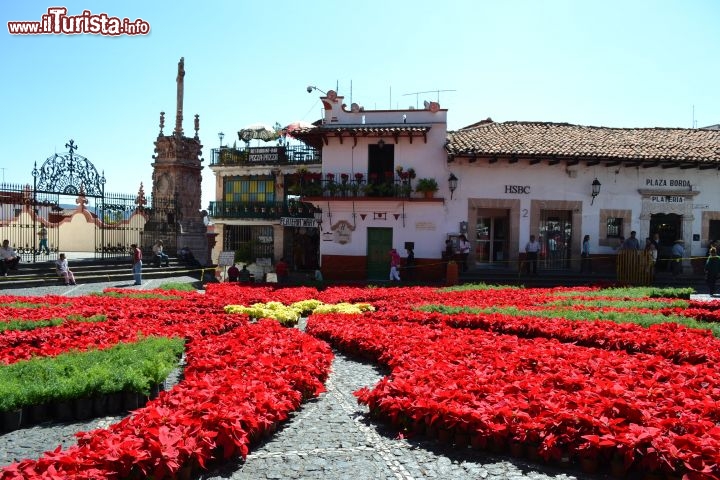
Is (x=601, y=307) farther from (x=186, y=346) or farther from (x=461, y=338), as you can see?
(x=186, y=346)

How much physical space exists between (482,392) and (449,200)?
19.8 m

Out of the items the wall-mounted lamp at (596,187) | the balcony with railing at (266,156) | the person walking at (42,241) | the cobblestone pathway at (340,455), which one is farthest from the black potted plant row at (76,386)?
the balcony with railing at (266,156)

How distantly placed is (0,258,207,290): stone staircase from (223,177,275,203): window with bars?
31.8 ft

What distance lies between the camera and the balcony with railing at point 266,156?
119 feet

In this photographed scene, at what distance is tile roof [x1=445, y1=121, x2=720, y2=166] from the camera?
25.1m

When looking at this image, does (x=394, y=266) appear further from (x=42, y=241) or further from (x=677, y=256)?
(x=42, y=241)

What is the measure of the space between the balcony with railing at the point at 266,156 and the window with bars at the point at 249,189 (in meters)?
1.02

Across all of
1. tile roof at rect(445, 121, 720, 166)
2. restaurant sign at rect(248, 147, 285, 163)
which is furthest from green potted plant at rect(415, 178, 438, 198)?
restaurant sign at rect(248, 147, 285, 163)

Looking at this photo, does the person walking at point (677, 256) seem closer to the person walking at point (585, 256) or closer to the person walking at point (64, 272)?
the person walking at point (585, 256)

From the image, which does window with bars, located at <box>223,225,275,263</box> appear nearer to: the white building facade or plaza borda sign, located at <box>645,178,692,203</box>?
the white building facade

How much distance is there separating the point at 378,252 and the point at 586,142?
35.9 ft

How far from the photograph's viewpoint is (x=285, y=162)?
119 feet

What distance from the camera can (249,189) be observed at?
37281 millimetres

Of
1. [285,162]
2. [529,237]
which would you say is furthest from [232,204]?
[529,237]
